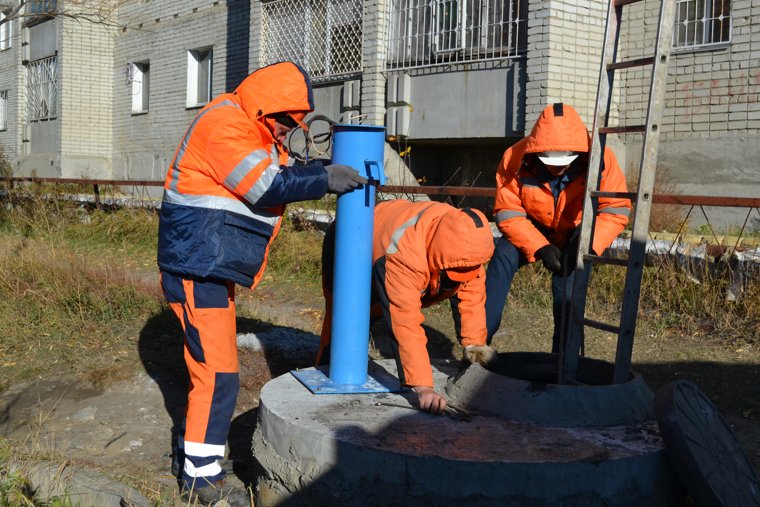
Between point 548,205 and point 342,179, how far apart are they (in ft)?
4.60

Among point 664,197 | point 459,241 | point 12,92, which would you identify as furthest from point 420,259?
point 12,92

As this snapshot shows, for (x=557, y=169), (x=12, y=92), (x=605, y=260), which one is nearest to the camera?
(x=605, y=260)

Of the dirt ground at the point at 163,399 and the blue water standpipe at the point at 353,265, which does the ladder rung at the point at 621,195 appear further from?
the dirt ground at the point at 163,399

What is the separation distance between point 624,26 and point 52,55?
14.9 m

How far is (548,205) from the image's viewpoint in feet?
13.5

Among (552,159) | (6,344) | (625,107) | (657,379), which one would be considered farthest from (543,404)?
(625,107)

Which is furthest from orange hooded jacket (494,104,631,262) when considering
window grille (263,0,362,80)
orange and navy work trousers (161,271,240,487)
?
window grille (263,0,362,80)

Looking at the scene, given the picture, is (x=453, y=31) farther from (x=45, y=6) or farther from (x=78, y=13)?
(x=45, y=6)

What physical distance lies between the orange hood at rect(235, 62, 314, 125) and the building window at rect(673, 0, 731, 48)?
6.80m

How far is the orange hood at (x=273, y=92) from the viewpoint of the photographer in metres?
3.15

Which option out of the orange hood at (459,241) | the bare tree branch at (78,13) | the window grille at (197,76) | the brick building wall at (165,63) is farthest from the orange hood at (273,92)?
the window grille at (197,76)

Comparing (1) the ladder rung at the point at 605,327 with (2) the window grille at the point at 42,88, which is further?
(2) the window grille at the point at 42,88

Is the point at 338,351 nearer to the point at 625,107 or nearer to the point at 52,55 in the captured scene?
the point at 625,107

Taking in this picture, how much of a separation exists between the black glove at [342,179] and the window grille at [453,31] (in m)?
6.74
